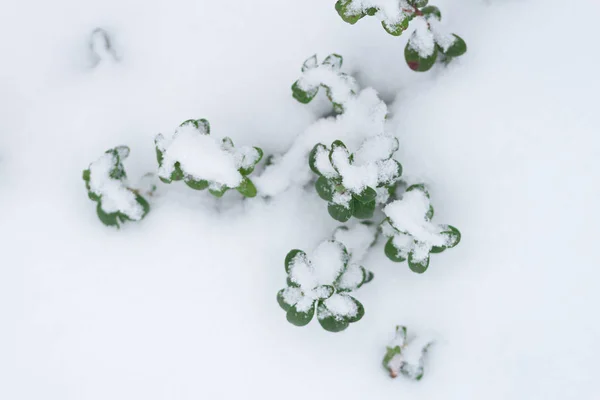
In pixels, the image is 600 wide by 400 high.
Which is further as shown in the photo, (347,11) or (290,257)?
(290,257)

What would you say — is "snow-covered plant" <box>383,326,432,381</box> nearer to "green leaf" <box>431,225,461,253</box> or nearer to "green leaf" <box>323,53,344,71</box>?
"green leaf" <box>431,225,461,253</box>

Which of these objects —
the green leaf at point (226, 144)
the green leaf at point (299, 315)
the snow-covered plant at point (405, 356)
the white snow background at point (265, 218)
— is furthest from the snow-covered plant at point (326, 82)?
the snow-covered plant at point (405, 356)

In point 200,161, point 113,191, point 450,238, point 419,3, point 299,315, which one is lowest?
point 299,315

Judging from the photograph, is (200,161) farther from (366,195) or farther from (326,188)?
(366,195)

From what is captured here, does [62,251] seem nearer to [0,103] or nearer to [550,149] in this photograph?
[0,103]

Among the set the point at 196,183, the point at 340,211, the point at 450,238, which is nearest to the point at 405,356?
the point at 450,238

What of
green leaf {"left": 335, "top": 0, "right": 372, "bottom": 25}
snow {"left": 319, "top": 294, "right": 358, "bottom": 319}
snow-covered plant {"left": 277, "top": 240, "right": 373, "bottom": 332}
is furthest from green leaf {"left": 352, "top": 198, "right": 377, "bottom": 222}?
green leaf {"left": 335, "top": 0, "right": 372, "bottom": 25}

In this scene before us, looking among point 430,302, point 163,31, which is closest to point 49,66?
point 163,31
